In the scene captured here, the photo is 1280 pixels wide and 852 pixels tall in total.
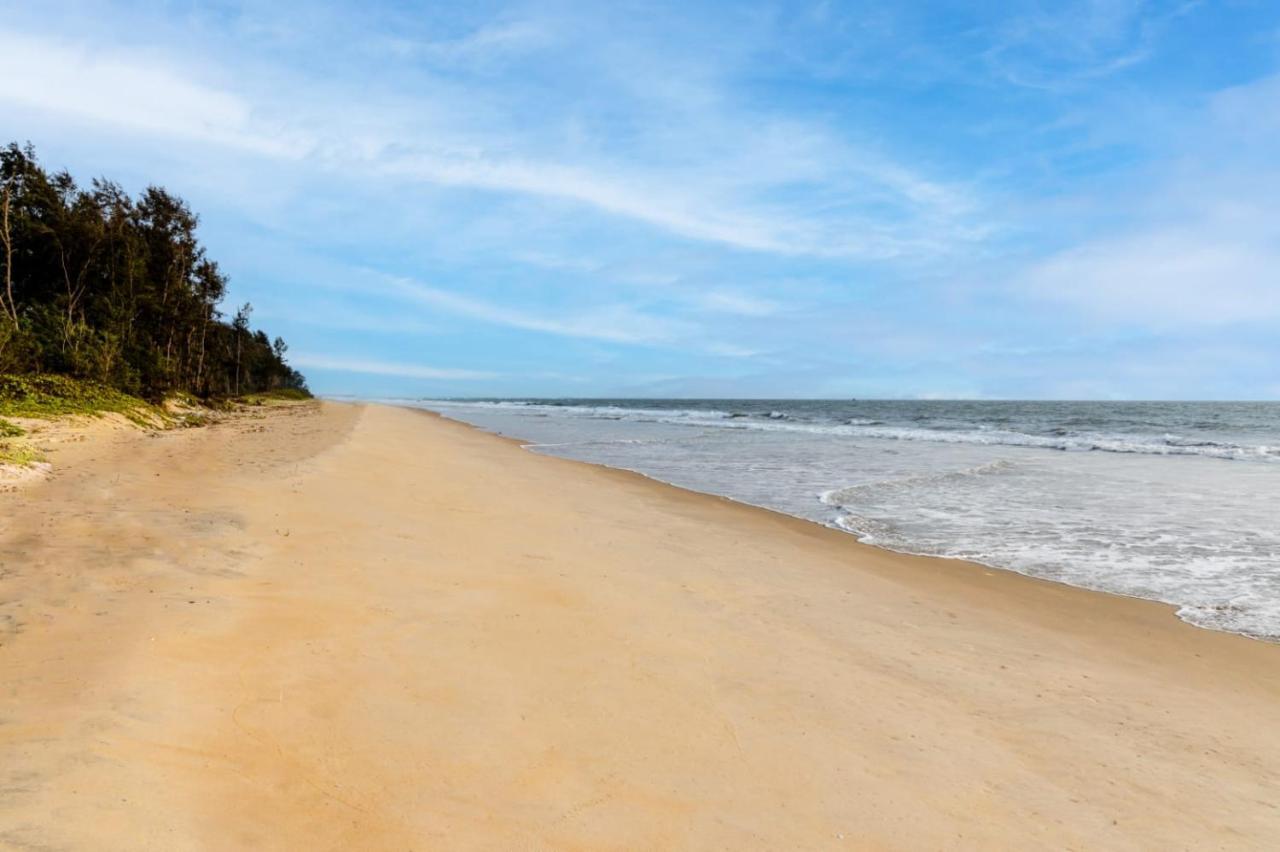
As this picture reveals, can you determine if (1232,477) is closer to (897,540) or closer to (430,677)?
(897,540)

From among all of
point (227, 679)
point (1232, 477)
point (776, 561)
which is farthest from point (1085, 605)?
point (1232, 477)

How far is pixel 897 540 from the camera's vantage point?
376 inches

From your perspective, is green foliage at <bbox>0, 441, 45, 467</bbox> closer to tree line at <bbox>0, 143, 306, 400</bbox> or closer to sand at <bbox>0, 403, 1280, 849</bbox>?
sand at <bbox>0, 403, 1280, 849</bbox>

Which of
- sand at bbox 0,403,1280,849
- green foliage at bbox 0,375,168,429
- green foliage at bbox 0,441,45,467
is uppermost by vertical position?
green foliage at bbox 0,375,168,429

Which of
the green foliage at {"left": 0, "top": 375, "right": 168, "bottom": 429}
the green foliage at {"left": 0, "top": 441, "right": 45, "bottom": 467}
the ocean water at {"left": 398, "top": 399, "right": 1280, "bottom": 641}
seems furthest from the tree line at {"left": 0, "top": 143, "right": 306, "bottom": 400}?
the ocean water at {"left": 398, "top": 399, "right": 1280, "bottom": 641}

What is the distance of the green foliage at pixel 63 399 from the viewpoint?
591 inches

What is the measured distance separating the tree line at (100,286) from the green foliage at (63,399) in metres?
0.61

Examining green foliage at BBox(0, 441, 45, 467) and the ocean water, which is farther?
green foliage at BBox(0, 441, 45, 467)

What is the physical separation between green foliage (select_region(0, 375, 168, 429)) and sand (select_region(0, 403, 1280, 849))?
10272 mm

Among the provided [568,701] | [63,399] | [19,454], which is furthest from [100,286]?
[568,701]

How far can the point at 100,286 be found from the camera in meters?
28.4

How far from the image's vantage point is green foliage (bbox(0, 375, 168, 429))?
1501cm

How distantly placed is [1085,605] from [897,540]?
2.90 meters

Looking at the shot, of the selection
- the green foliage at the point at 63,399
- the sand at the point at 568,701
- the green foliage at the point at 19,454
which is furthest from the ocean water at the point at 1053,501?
the green foliage at the point at 63,399
